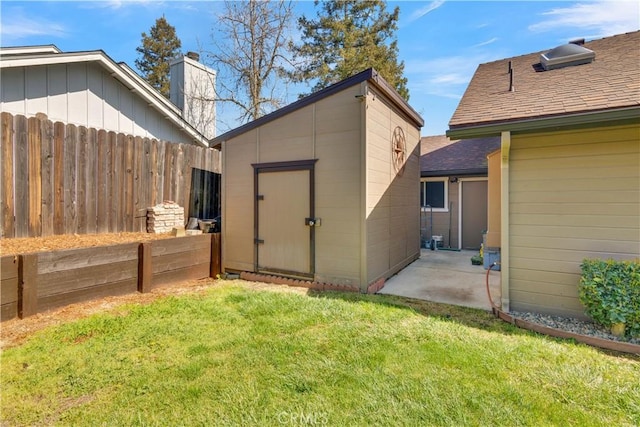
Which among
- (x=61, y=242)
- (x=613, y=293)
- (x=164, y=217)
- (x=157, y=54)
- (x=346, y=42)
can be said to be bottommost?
(x=613, y=293)

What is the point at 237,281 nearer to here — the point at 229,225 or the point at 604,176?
the point at 229,225

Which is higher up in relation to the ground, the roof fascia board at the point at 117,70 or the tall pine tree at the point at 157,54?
the tall pine tree at the point at 157,54

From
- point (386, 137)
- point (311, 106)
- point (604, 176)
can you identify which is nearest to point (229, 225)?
point (311, 106)

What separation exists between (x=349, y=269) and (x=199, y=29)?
11.4m

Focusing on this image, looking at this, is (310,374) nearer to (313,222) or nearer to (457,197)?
(313,222)

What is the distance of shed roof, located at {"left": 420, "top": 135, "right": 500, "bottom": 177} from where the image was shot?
912 centimetres

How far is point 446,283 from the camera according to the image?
555 centimetres

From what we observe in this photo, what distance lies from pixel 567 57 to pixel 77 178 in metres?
8.11

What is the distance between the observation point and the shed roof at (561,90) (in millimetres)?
3518

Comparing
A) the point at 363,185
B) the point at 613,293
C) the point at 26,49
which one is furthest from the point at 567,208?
the point at 26,49

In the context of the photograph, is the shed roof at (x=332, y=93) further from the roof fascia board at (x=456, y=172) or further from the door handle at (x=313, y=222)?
the roof fascia board at (x=456, y=172)

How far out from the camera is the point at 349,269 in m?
4.95

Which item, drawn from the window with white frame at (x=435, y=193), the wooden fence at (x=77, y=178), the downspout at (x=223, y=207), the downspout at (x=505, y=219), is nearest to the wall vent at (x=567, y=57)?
the downspout at (x=505, y=219)

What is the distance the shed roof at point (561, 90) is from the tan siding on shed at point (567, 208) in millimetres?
330
